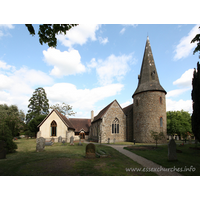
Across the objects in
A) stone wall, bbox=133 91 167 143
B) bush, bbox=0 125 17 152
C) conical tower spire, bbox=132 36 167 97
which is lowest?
bush, bbox=0 125 17 152

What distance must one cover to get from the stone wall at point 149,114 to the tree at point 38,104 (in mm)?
38209

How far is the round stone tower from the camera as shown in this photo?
999 inches

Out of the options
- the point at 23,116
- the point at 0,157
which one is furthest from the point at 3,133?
the point at 23,116

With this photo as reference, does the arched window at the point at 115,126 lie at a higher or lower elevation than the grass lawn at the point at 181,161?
higher

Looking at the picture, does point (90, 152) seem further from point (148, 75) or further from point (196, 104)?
point (148, 75)

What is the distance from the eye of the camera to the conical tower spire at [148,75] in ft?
88.0

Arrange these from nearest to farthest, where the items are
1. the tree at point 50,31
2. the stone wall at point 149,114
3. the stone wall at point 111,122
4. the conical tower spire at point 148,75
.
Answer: the tree at point 50,31
the stone wall at point 149,114
the conical tower spire at point 148,75
the stone wall at point 111,122

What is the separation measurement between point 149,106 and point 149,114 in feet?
4.99

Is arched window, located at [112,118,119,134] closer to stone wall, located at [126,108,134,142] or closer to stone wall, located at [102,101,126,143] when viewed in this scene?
stone wall, located at [102,101,126,143]

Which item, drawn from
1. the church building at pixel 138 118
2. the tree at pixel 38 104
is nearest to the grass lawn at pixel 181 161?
the church building at pixel 138 118

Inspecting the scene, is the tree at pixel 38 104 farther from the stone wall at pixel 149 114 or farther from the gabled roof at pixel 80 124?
the stone wall at pixel 149 114

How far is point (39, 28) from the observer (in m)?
6.04

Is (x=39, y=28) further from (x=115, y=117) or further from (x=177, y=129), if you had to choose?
(x=177, y=129)

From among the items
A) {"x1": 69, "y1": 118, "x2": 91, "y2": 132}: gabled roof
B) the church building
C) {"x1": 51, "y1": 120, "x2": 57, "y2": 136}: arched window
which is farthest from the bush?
{"x1": 69, "y1": 118, "x2": 91, "y2": 132}: gabled roof
